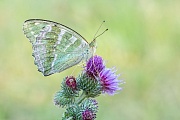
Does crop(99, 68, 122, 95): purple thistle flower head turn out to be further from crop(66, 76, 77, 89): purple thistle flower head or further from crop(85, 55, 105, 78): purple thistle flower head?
crop(66, 76, 77, 89): purple thistle flower head

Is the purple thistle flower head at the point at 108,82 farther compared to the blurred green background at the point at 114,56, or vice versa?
the blurred green background at the point at 114,56

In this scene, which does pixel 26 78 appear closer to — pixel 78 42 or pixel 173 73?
pixel 173 73

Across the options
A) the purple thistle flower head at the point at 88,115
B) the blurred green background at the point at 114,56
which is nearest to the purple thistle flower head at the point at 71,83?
the purple thistle flower head at the point at 88,115

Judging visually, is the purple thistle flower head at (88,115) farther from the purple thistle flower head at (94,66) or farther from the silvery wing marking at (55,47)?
the silvery wing marking at (55,47)

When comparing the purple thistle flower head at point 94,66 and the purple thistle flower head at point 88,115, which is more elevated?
the purple thistle flower head at point 94,66

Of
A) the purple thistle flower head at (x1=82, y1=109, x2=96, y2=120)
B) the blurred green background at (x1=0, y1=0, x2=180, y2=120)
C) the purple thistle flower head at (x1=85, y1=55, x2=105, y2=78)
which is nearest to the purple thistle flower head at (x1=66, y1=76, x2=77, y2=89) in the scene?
the purple thistle flower head at (x1=85, y1=55, x2=105, y2=78)

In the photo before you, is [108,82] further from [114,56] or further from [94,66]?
[114,56]
